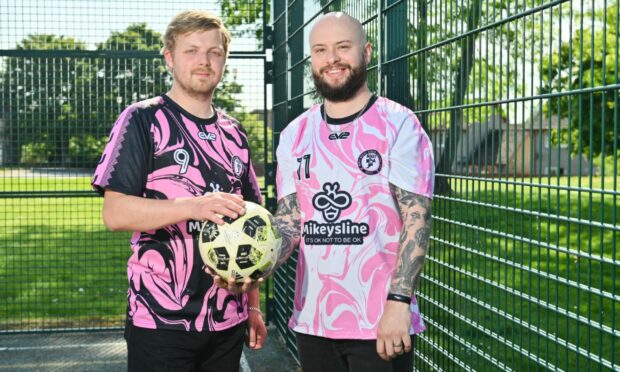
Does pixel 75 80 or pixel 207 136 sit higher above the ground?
pixel 75 80

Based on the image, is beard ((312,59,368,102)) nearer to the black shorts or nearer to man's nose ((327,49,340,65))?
man's nose ((327,49,340,65))

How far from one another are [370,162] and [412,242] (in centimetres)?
36

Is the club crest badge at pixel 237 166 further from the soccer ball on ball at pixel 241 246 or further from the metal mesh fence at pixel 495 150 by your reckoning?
the metal mesh fence at pixel 495 150

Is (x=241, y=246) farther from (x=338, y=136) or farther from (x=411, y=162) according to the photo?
(x=411, y=162)

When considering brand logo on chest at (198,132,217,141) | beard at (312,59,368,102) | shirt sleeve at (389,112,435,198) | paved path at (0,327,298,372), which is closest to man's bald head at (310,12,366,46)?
beard at (312,59,368,102)

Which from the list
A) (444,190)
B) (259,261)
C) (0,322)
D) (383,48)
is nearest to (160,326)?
(259,261)

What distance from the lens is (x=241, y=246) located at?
3221 mm

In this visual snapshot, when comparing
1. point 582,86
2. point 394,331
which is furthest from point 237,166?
point 582,86

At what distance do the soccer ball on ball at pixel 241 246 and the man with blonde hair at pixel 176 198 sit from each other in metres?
0.10

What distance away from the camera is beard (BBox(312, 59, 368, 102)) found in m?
3.17

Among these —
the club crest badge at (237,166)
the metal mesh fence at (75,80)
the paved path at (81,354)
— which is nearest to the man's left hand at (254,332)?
the club crest badge at (237,166)

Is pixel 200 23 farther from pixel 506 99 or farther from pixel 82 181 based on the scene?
pixel 82 181

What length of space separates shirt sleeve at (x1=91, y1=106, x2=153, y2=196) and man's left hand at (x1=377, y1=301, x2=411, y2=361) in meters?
1.20

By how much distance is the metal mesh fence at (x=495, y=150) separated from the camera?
297 centimetres
